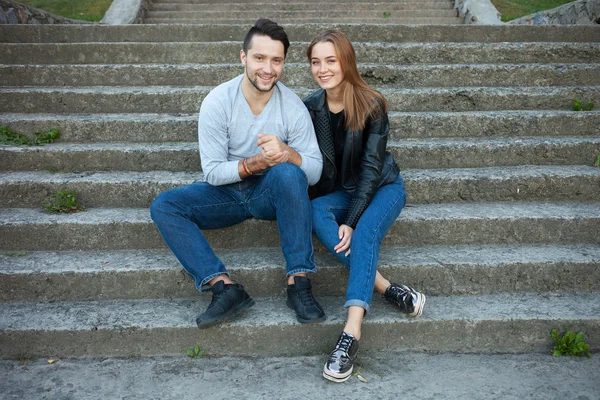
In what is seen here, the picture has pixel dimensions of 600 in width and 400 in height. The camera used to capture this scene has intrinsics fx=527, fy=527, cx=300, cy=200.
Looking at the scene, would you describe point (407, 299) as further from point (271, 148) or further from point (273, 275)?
point (271, 148)

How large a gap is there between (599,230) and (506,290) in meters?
0.75

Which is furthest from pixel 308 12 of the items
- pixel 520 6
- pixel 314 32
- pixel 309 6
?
pixel 520 6

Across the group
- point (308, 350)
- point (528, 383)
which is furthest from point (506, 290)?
point (308, 350)

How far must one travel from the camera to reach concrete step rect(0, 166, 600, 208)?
3.40 meters

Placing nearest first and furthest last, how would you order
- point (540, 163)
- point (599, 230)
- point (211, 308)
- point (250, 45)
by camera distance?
1. point (211, 308)
2. point (250, 45)
3. point (599, 230)
4. point (540, 163)

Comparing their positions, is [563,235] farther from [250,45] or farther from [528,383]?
[250,45]

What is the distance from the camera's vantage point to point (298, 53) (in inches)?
179

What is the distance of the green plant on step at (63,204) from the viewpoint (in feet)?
10.9

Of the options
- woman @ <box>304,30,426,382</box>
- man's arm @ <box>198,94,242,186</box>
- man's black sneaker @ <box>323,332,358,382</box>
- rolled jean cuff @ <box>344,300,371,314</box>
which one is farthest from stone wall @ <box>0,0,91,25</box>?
man's black sneaker @ <box>323,332,358,382</box>

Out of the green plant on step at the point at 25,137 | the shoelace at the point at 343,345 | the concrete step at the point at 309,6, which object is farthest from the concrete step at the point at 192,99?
the concrete step at the point at 309,6

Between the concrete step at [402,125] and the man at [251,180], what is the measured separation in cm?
96

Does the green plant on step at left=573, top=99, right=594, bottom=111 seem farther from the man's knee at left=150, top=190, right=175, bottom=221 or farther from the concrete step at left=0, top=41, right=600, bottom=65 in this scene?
the man's knee at left=150, top=190, right=175, bottom=221

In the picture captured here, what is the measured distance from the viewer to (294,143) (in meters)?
3.03

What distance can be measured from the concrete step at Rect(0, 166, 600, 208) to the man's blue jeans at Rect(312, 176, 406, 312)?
52cm
